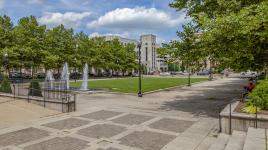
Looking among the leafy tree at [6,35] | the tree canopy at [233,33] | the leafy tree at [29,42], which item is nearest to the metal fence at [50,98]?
the tree canopy at [233,33]

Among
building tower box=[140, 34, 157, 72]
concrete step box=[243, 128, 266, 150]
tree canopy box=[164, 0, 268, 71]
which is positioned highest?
building tower box=[140, 34, 157, 72]

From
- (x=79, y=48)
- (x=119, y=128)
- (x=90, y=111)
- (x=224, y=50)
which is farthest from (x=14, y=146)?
(x=79, y=48)

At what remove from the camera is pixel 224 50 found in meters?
12.9

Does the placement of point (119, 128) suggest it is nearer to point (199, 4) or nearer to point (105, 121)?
point (105, 121)

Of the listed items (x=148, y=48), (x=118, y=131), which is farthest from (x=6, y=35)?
(x=148, y=48)

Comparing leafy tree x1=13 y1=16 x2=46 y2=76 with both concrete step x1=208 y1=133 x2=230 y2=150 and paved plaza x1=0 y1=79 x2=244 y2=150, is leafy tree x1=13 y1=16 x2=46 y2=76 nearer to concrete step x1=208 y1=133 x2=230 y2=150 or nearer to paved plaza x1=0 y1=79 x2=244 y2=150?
paved plaza x1=0 y1=79 x2=244 y2=150

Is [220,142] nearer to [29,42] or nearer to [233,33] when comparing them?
[233,33]

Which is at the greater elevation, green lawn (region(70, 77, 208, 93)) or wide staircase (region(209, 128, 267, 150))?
green lawn (region(70, 77, 208, 93))

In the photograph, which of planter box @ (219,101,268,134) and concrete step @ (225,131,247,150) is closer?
concrete step @ (225,131,247,150)

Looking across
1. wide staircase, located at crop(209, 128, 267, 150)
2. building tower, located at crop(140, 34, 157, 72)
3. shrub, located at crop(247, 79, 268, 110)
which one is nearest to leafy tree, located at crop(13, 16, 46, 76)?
shrub, located at crop(247, 79, 268, 110)

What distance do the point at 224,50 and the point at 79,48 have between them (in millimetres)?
50179

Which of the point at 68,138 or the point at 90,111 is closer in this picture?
the point at 68,138

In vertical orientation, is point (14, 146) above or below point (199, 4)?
below

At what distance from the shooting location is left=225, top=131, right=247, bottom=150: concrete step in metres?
8.20
